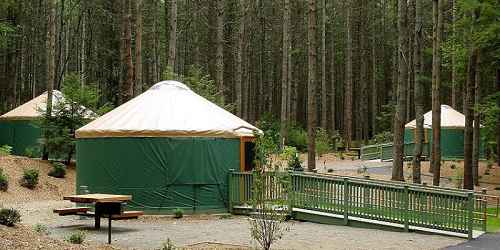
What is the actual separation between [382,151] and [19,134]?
1515 centimetres

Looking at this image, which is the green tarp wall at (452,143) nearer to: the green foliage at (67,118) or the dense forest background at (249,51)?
the dense forest background at (249,51)

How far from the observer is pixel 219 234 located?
35.3 ft

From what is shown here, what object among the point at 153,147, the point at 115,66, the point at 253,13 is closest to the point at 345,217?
the point at 153,147

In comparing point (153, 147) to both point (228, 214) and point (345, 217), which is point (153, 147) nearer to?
point (228, 214)

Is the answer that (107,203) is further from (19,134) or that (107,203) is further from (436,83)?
(19,134)

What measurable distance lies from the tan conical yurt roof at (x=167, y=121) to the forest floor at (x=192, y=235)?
1.81 meters

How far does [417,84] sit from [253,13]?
870 inches

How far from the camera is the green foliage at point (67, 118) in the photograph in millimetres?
20688

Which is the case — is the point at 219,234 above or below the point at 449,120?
below

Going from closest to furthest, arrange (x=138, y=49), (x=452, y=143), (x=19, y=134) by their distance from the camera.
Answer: (x=138, y=49) < (x=19, y=134) < (x=452, y=143)

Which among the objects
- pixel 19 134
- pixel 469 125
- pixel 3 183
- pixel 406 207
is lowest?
pixel 3 183

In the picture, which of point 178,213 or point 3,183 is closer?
point 178,213

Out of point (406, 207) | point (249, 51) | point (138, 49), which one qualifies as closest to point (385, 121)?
point (249, 51)

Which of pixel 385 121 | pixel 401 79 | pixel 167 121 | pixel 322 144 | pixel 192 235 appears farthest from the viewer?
pixel 385 121
